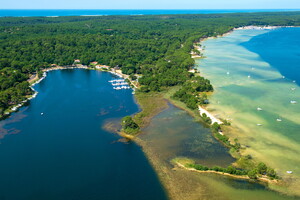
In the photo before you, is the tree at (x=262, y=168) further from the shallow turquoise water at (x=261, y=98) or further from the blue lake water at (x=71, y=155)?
the blue lake water at (x=71, y=155)

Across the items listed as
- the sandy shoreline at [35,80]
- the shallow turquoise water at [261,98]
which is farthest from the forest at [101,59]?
the shallow turquoise water at [261,98]

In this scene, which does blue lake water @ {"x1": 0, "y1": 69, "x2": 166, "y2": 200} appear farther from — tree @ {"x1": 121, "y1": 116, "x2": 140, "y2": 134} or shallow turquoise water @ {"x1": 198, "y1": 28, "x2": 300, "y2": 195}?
shallow turquoise water @ {"x1": 198, "y1": 28, "x2": 300, "y2": 195}

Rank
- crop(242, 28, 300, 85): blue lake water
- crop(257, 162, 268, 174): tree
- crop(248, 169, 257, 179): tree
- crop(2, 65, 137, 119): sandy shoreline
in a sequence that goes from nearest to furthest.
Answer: crop(248, 169, 257, 179): tree → crop(257, 162, 268, 174): tree → crop(2, 65, 137, 119): sandy shoreline → crop(242, 28, 300, 85): blue lake water


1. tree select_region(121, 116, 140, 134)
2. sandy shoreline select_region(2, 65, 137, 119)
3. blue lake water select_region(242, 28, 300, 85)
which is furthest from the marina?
blue lake water select_region(242, 28, 300, 85)

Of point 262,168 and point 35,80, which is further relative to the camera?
point 35,80

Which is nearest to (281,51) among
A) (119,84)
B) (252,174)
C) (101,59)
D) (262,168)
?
(101,59)

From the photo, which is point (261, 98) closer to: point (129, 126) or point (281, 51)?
point (129, 126)
